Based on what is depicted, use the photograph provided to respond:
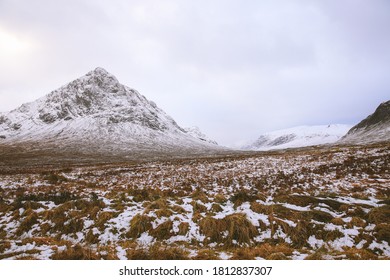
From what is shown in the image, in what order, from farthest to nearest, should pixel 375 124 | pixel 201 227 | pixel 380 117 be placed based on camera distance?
pixel 380 117 → pixel 375 124 → pixel 201 227

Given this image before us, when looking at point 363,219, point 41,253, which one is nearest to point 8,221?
point 41,253

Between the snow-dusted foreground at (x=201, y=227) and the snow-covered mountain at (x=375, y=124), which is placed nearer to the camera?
the snow-dusted foreground at (x=201, y=227)

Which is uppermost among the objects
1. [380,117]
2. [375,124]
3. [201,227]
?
[380,117]

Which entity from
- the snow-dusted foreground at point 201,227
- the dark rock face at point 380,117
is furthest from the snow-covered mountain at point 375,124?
the snow-dusted foreground at point 201,227

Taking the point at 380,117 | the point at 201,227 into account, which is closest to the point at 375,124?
the point at 380,117

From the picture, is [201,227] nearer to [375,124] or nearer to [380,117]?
[375,124]

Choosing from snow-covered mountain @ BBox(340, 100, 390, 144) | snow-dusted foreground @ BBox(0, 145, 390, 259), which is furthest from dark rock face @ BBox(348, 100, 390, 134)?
snow-dusted foreground @ BBox(0, 145, 390, 259)

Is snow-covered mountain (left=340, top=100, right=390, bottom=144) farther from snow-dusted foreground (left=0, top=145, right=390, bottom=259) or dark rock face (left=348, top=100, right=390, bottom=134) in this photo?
snow-dusted foreground (left=0, top=145, right=390, bottom=259)

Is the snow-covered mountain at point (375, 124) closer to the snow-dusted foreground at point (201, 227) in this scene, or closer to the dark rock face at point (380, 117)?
the dark rock face at point (380, 117)

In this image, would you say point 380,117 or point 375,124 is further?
point 380,117

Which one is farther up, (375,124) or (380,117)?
(380,117)

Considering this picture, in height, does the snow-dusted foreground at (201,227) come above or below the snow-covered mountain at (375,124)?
below

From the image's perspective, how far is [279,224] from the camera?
8961 millimetres

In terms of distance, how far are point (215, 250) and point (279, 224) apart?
8.89 ft
